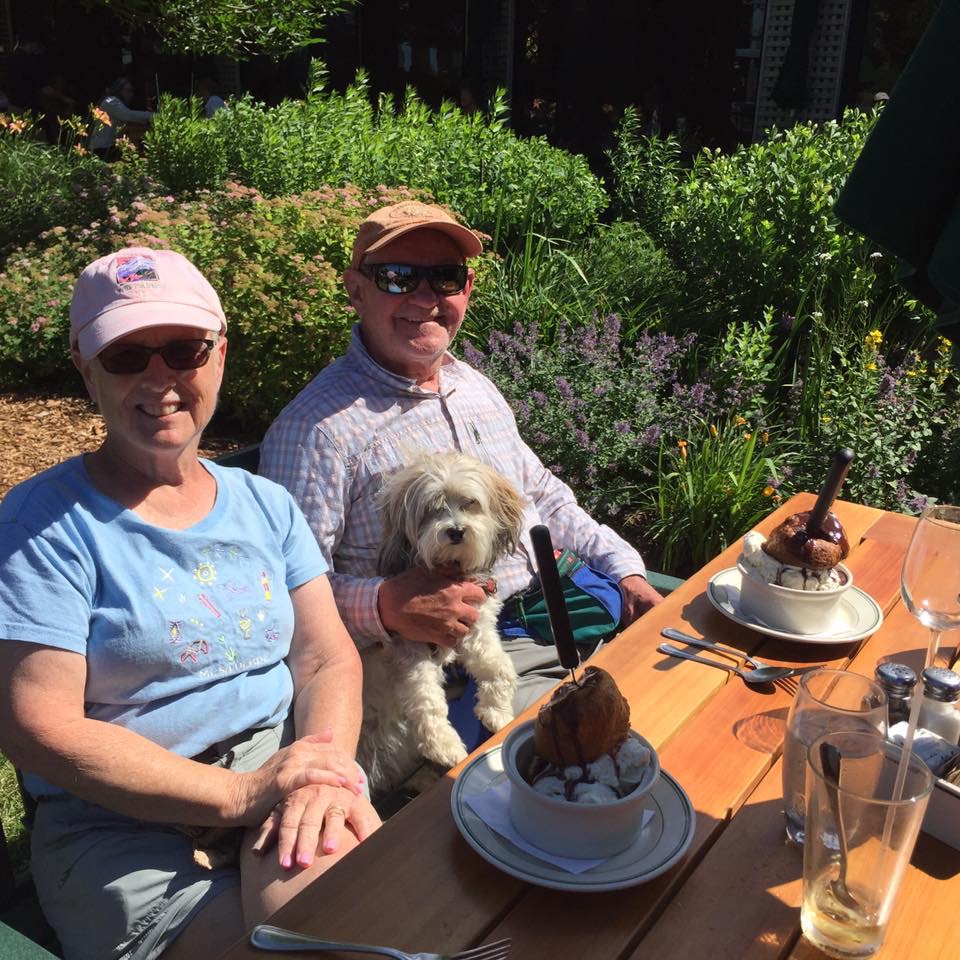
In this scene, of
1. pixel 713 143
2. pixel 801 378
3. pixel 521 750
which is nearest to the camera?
pixel 521 750

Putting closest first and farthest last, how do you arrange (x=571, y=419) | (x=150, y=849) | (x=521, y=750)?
(x=521, y=750) < (x=150, y=849) < (x=571, y=419)

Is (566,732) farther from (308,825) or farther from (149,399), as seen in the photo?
(149,399)

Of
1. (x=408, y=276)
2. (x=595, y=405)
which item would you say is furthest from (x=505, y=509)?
(x=595, y=405)

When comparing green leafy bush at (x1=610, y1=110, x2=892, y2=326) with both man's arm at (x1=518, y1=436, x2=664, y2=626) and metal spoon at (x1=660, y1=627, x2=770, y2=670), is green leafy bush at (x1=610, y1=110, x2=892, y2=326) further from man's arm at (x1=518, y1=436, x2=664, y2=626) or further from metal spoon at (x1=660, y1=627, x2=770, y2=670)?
metal spoon at (x1=660, y1=627, x2=770, y2=670)

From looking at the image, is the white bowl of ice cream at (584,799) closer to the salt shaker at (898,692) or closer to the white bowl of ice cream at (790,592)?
the salt shaker at (898,692)

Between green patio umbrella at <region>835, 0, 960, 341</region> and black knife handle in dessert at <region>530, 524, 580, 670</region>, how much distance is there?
2.65ft

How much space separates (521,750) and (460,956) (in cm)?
32

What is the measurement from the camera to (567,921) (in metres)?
1.34

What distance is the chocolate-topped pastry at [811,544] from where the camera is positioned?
6.84 feet

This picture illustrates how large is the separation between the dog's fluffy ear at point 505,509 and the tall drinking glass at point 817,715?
4.42ft

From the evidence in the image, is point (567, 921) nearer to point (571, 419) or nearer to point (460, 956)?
point (460, 956)

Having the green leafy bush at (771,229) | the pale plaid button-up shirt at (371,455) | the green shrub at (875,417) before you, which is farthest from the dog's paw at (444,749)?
the green leafy bush at (771,229)

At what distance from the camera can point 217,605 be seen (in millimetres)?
1940

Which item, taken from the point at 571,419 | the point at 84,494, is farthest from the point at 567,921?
the point at 571,419
